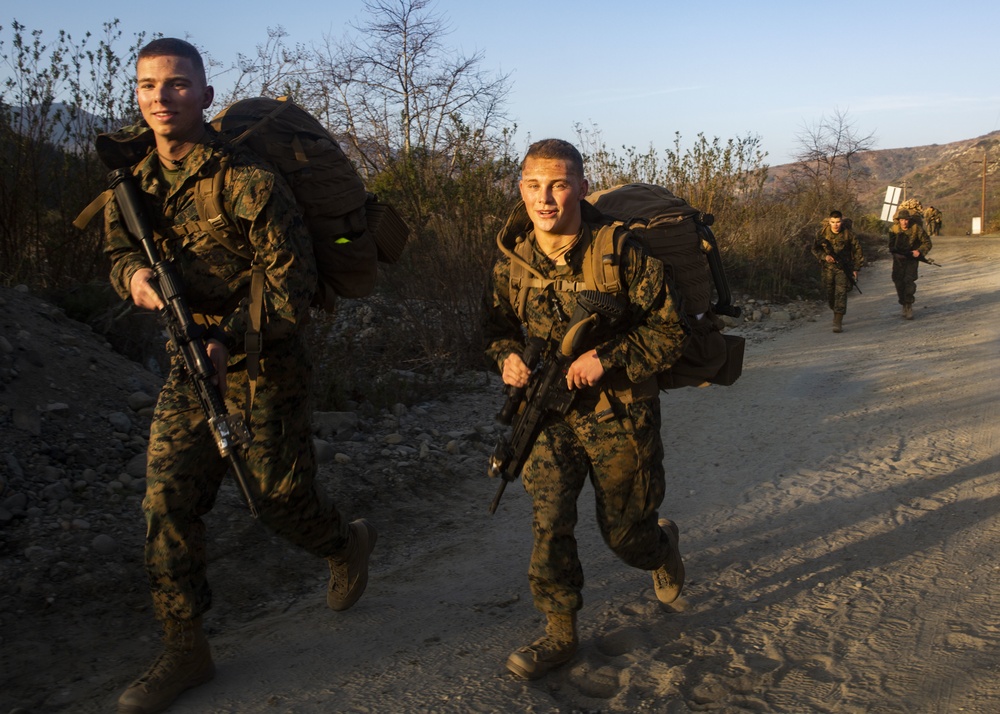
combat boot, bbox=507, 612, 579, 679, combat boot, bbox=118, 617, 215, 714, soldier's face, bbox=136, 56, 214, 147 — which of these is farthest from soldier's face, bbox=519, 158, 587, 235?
combat boot, bbox=118, 617, 215, 714

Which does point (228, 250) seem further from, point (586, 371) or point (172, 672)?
point (172, 672)

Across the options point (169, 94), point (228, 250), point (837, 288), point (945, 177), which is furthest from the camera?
point (945, 177)

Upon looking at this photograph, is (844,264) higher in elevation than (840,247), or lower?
lower

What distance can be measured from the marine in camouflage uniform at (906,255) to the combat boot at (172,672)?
12.0 m

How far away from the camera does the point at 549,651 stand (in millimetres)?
3283

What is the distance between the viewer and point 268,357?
3234mm

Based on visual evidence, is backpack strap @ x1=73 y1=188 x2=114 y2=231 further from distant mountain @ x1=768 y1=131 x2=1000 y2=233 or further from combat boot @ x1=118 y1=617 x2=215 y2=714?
distant mountain @ x1=768 y1=131 x2=1000 y2=233

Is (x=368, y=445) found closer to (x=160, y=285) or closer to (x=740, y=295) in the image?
(x=160, y=285)

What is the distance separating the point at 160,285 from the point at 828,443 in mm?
4897

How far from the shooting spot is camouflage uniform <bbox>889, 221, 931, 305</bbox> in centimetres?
1291

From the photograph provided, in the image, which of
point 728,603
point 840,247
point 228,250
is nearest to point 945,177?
point 840,247

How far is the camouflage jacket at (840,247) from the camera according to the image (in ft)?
41.6

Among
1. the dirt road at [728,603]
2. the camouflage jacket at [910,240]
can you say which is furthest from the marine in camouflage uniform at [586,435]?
the camouflage jacket at [910,240]

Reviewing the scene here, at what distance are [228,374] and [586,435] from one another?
1.31 m
